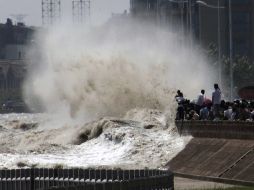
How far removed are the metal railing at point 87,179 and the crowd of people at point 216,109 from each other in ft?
38.3

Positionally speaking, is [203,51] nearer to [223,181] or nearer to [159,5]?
[159,5]

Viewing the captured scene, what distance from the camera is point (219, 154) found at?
33750 mm

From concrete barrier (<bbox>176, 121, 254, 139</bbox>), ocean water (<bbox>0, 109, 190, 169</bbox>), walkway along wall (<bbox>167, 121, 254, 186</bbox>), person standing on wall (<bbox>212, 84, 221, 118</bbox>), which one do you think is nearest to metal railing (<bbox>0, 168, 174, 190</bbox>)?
walkway along wall (<bbox>167, 121, 254, 186</bbox>)

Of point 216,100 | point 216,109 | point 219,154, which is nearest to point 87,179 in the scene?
point 219,154

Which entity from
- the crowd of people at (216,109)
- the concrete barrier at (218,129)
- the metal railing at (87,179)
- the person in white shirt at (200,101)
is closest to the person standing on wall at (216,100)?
the crowd of people at (216,109)

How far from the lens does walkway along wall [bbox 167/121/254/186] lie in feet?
101

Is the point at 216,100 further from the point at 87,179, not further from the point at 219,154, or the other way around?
the point at 87,179

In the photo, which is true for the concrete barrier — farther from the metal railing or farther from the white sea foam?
the metal railing

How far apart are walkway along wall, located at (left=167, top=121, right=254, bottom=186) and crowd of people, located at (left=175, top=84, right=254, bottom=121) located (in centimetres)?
51

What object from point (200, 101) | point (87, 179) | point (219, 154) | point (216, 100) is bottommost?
point (219, 154)

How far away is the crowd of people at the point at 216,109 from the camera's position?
3550 cm

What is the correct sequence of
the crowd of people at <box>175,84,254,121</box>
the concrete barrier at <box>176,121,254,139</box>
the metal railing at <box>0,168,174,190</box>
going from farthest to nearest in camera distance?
the crowd of people at <box>175,84,254,121</box> < the concrete barrier at <box>176,121,254,139</box> < the metal railing at <box>0,168,174,190</box>

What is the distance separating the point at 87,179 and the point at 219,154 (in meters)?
11.1

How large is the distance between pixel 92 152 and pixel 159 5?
13418 centimetres
